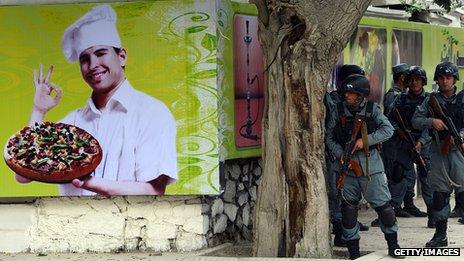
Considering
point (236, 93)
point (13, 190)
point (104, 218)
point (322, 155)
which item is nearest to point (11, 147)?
point (13, 190)

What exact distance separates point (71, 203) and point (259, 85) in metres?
2.33

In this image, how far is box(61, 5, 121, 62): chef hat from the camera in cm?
1102

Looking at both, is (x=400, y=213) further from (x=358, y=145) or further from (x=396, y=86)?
(x=358, y=145)

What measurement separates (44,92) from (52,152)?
61 centimetres

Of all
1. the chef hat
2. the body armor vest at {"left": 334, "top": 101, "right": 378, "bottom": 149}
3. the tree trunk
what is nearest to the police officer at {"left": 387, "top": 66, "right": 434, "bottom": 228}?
the body armor vest at {"left": 334, "top": 101, "right": 378, "bottom": 149}

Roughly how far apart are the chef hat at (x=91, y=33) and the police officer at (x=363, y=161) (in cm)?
240

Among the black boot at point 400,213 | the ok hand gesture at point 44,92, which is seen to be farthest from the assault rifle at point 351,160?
the black boot at point 400,213

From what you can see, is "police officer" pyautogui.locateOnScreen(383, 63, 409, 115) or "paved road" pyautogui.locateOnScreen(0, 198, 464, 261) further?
"police officer" pyautogui.locateOnScreen(383, 63, 409, 115)

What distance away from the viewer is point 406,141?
13.3 meters

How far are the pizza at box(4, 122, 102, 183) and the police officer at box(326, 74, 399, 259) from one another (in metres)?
2.49

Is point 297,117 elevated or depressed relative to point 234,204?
elevated

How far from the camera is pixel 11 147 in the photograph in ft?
36.9

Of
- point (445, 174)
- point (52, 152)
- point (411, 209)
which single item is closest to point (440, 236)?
point (445, 174)

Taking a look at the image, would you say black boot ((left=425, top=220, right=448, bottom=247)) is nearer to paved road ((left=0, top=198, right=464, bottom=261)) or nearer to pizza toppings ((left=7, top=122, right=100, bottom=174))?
paved road ((left=0, top=198, right=464, bottom=261))
